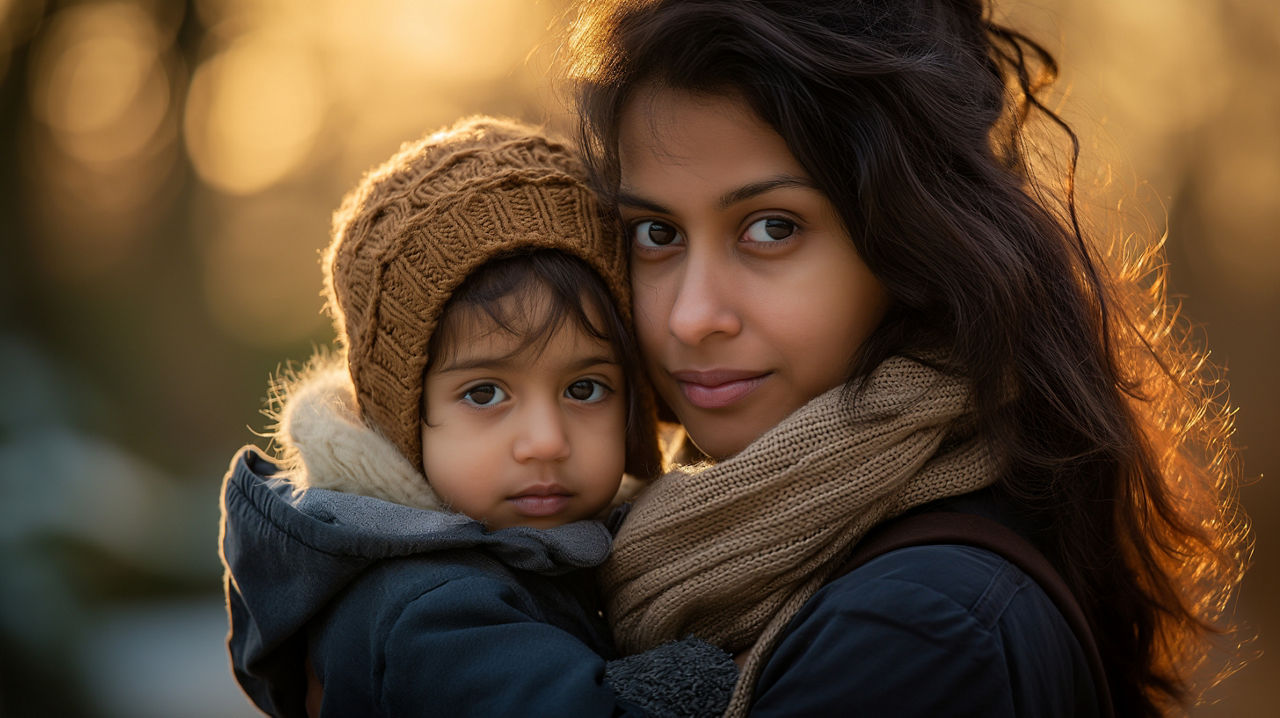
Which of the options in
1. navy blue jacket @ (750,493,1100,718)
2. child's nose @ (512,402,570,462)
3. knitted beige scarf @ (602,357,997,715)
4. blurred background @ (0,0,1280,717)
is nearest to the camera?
navy blue jacket @ (750,493,1100,718)

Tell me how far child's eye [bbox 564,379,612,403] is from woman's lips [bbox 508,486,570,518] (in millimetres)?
197

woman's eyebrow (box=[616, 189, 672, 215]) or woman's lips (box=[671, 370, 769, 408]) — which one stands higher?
woman's eyebrow (box=[616, 189, 672, 215])

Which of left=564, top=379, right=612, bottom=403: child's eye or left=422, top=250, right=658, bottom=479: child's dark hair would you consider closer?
left=422, top=250, right=658, bottom=479: child's dark hair

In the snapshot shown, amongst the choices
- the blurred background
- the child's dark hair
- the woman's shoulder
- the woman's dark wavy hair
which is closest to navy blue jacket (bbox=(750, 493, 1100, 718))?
the woman's shoulder

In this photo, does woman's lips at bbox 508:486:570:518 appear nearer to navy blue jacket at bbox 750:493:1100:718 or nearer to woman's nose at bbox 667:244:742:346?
woman's nose at bbox 667:244:742:346

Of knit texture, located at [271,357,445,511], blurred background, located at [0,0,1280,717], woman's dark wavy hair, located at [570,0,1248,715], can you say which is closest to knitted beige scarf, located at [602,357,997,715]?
woman's dark wavy hair, located at [570,0,1248,715]

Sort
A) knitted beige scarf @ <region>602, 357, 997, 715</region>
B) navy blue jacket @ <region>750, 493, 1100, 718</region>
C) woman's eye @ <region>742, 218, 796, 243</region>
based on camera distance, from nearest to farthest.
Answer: navy blue jacket @ <region>750, 493, 1100, 718</region> → knitted beige scarf @ <region>602, 357, 997, 715</region> → woman's eye @ <region>742, 218, 796, 243</region>

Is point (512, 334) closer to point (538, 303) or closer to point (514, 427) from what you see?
point (538, 303)

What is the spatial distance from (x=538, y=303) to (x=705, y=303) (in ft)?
1.15

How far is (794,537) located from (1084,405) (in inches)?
22.5

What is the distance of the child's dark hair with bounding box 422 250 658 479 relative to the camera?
2057 millimetres

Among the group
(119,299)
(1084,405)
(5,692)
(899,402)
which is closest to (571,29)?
(899,402)

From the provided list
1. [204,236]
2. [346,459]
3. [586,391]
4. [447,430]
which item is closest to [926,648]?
[586,391]

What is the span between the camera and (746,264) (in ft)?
6.38
